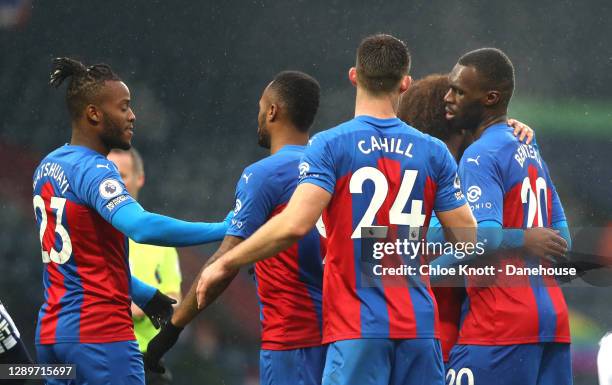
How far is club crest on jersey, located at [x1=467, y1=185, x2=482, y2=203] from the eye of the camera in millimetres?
4047

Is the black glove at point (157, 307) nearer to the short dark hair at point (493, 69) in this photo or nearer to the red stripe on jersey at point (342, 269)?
the red stripe on jersey at point (342, 269)

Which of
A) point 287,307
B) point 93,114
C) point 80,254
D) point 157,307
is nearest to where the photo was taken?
point 80,254

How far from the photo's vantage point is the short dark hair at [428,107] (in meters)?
4.77

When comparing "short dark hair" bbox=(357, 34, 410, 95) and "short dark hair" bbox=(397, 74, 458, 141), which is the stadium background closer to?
"short dark hair" bbox=(397, 74, 458, 141)

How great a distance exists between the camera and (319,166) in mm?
3455

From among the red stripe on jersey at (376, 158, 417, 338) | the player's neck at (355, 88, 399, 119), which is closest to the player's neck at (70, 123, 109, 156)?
the player's neck at (355, 88, 399, 119)

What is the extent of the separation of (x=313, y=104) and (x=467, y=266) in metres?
0.92

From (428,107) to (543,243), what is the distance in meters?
0.98

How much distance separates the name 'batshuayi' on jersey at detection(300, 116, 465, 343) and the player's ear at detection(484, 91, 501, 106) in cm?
90

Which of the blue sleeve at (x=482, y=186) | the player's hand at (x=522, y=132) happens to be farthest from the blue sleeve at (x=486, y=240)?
the player's hand at (x=522, y=132)

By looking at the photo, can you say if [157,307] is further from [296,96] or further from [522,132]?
[522,132]

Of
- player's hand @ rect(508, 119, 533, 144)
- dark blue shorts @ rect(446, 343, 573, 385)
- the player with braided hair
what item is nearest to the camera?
the player with braided hair

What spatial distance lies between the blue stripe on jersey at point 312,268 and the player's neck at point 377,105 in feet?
2.33

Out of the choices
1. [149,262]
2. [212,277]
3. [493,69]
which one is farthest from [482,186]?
[149,262]
